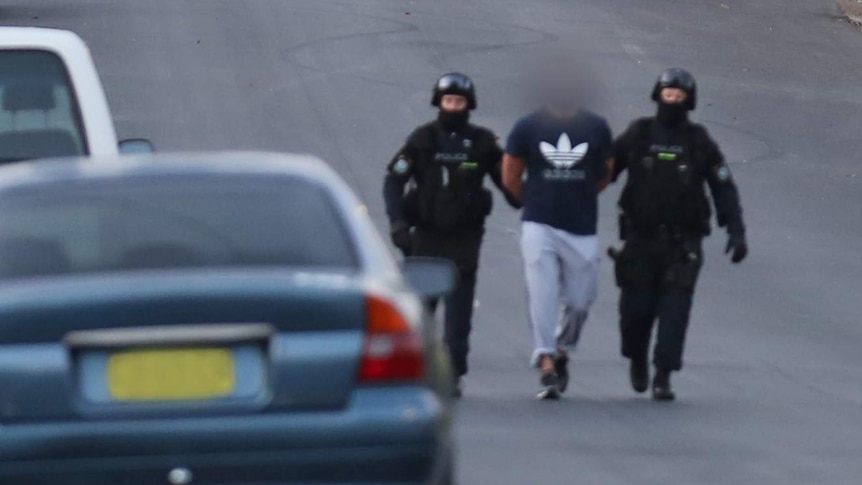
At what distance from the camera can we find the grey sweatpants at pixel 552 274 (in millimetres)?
11930

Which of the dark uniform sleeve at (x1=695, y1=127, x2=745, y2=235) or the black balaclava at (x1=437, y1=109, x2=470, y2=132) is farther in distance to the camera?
the black balaclava at (x1=437, y1=109, x2=470, y2=132)

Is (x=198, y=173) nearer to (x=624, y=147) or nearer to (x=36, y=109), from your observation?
(x=36, y=109)

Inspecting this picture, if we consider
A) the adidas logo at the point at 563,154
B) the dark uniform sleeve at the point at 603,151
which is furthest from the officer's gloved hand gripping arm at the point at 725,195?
the adidas logo at the point at 563,154

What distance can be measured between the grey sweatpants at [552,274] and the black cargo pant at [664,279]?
8.6 inches

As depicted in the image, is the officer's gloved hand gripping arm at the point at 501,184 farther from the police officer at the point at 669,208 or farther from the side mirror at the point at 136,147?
the side mirror at the point at 136,147

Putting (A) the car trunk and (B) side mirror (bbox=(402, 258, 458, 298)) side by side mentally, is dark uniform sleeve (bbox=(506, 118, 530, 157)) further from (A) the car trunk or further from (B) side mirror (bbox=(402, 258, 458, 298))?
(A) the car trunk

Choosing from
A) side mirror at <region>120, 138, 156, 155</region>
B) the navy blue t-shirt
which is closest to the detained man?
the navy blue t-shirt

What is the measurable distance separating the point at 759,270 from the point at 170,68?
→ 1253 centimetres

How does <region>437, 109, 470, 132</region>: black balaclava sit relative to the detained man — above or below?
above

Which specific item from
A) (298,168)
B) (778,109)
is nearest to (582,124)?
(298,168)

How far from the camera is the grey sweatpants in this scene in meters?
11.9

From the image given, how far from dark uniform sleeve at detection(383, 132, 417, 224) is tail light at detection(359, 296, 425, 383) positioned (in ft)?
19.4

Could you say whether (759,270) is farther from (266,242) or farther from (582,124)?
(266,242)

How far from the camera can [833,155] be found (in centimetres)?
2541
